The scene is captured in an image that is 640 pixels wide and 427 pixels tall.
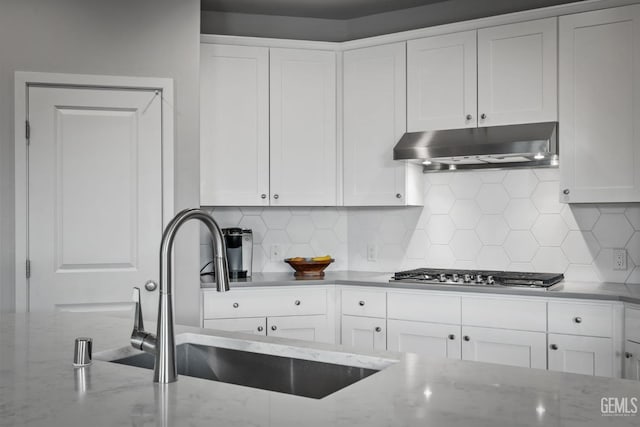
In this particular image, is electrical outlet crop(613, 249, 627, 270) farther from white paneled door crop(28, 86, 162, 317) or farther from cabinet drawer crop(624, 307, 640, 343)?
white paneled door crop(28, 86, 162, 317)

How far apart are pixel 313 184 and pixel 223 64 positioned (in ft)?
3.22

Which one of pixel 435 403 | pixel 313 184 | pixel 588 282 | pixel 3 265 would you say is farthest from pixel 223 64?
pixel 435 403

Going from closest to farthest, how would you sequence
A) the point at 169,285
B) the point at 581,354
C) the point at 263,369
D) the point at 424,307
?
the point at 169,285 → the point at 263,369 → the point at 581,354 → the point at 424,307

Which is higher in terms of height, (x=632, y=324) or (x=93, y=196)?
(x=93, y=196)

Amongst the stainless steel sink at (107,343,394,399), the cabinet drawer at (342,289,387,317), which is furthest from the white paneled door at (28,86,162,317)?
the stainless steel sink at (107,343,394,399)

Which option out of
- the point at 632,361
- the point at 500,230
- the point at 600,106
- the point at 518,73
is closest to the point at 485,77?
the point at 518,73

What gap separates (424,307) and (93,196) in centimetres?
202

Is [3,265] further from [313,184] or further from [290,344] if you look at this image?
[290,344]

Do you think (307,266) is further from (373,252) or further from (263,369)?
(263,369)

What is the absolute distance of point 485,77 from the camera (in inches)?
148

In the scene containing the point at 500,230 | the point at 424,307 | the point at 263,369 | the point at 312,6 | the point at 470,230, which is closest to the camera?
the point at 263,369

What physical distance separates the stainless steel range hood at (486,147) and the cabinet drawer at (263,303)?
1.03 m

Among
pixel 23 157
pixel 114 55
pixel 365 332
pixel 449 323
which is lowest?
pixel 365 332

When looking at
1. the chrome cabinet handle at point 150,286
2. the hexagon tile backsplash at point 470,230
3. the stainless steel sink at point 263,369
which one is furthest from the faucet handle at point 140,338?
the hexagon tile backsplash at point 470,230
